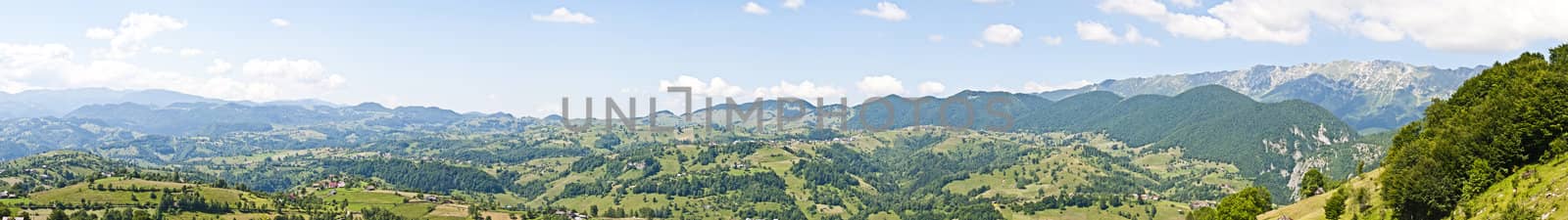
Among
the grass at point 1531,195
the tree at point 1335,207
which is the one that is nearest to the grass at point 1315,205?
the tree at point 1335,207

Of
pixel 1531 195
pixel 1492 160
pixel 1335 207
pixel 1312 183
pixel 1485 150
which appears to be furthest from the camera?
pixel 1312 183

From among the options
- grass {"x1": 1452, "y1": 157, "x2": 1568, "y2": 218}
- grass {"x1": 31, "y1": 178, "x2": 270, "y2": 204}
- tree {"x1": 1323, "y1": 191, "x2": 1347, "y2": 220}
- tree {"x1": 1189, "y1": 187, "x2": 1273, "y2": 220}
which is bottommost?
grass {"x1": 31, "y1": 178, "x2": 270, "y2": 204}

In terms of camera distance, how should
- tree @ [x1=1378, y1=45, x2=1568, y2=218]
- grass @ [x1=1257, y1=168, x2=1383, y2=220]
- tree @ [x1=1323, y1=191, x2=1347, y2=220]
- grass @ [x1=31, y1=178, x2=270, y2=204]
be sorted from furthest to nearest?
grass @ [x1=31, y1=178, x2=270, y2=204], grass @ [x1=1257, y1=168, x2=1383, y2=220], tree @ [x1=1323, y1=191, x2=1347, y2=220], tree @ [x1=1378, y1=45, x2=1568, y2=218]

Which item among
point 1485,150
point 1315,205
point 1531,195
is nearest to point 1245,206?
point 1315,205

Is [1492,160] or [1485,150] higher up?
[1485,150]

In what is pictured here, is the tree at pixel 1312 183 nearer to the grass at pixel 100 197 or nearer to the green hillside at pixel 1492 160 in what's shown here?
the green hillside at pixel 1492 160

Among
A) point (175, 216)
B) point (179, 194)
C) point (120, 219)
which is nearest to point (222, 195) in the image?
point (179, 194)

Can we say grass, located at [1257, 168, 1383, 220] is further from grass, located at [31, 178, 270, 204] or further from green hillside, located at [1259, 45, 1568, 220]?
grass, located at [31, 178, 270, 204]

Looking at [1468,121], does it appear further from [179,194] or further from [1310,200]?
[179,194]

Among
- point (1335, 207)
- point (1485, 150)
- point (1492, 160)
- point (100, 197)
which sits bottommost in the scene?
point (100, 197)

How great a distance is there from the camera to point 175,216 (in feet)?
577

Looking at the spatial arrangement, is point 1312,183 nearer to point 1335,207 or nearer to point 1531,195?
point 1335,207

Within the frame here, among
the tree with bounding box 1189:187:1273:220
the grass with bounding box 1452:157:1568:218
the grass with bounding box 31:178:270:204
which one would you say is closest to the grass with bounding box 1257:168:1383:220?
the tree with bounding box 1189:187:1273:220

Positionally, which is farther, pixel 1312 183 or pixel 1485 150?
pixel 1312 183
